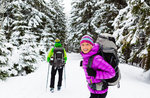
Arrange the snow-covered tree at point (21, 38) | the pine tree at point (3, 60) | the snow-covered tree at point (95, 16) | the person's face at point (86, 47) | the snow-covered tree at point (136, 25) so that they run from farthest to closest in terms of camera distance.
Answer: the snow-covered tree at point (95, 16)
the snow-covered tree at point (21, 38)
the snow-covered tree at point (136, 25)
the pine tree at point (3, 60)
the person's face at point (86, 47)

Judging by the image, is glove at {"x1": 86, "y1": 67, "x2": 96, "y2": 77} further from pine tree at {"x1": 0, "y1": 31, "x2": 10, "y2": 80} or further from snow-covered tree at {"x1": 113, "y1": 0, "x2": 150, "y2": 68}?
pine tree at {"x1": 0, "y1": 31, "x2": 10, "y2": 80}

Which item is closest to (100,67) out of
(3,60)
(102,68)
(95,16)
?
(102,68)

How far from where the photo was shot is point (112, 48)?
234 cm

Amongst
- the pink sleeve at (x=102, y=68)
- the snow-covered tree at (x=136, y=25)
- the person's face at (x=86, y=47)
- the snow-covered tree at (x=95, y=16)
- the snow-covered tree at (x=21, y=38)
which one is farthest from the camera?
the snow-covered tree at (x=95, y=16)

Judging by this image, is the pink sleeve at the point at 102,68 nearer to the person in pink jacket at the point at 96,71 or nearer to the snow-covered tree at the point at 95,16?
the person in pink jacket at the point at 96,71

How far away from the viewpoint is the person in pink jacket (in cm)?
219

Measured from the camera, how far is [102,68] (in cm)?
220

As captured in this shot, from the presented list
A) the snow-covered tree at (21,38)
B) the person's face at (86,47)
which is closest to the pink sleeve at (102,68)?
the person's face at (86,47)

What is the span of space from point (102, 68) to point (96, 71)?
0.44 ft

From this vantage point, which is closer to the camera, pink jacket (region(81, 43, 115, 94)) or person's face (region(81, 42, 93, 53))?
pink jacket (region(81, 43, 115, 94))

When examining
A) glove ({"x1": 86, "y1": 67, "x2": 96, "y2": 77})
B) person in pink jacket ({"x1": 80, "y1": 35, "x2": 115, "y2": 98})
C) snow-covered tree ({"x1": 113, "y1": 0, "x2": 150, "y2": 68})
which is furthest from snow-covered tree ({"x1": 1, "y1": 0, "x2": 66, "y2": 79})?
snow-covered tree ({"x1": 113, "y1": 0, "x2": 150, "y2": 68})

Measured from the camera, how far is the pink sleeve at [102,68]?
2.18 m

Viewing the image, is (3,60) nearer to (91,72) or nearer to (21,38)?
(21,38)

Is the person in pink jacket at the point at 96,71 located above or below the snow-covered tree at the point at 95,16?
below
